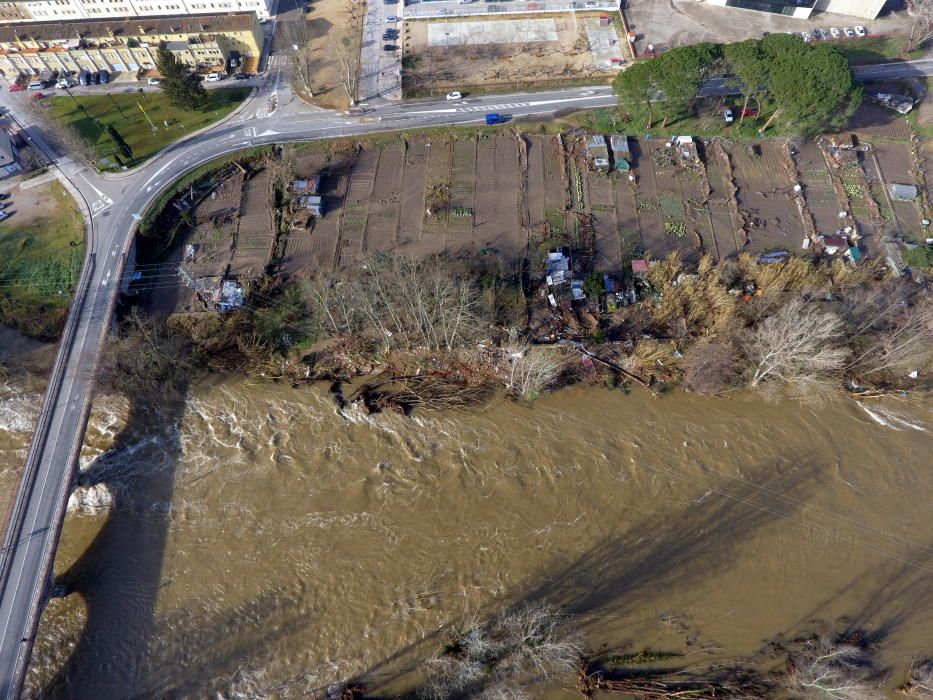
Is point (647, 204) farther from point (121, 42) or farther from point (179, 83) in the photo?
point (121, 42)

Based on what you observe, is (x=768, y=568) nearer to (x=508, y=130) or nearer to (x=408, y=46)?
(x=508, y=130)

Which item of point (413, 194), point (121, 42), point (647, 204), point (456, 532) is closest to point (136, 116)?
point (121, 42)

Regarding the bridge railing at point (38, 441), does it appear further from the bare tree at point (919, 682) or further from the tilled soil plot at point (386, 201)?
the bare tree at point (919, 682)

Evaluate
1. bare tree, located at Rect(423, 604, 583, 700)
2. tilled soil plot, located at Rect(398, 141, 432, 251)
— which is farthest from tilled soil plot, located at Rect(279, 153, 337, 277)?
bare tree, located at Rect(423, 604, 583, 700)

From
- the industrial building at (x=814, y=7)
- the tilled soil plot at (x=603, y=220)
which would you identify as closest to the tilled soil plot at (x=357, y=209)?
the tilled soil plot at (x=603, y=220)

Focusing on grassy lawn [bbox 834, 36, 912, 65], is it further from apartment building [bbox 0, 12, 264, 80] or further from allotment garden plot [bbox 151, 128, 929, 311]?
apartment building [bbox 0, 12, 264, 80]

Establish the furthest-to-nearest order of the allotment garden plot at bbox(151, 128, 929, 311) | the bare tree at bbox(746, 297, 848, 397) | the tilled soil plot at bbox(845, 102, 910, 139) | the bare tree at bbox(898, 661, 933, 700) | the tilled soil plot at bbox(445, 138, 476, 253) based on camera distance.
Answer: the tilled soil plot at bbox(845, 102, 910, 139)
the tilled soil plot at bbox(445, 138, 476, 253)
the allotment garden plot at bbox(151, 128, 929, 311)
the bare tree at bbox(746, 297, 848, 397)
the bare tree at bbox(898, 661, 933, 700)

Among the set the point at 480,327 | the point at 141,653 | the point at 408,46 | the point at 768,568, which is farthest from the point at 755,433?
the point at 408,46
